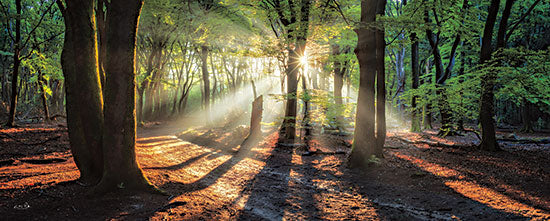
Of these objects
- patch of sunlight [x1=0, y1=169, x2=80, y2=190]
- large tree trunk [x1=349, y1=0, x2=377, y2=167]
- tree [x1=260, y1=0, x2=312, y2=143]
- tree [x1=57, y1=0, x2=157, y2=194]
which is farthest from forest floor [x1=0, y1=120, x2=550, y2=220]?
tree [x1=260, y1=0, x2=312, y2=143]

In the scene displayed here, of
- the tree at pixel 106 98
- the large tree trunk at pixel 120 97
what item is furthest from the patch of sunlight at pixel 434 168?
the large tree trunk at pixel 120 97

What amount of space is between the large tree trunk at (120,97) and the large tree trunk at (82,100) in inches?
29.9

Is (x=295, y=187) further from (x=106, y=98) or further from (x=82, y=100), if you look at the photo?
(x=82, y=100)

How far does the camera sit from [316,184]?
23.5ft

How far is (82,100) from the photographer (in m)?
5.41

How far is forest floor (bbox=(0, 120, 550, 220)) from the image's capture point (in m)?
4.44

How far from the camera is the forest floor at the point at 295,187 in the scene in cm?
444

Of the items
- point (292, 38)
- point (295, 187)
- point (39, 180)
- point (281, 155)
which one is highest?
point (292, 38)

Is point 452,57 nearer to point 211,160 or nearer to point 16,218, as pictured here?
point 211,160

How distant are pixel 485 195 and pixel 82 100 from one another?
9.07 m

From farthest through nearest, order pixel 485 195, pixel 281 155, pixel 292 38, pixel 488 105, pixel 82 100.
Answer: pixel 292 38, pixel 281 155, pixel 488 105, pixel 485 195, pixel 82 100

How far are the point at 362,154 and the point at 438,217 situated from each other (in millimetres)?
3585

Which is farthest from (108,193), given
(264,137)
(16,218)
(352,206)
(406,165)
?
(264,137)

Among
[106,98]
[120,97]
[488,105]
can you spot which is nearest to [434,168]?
[488,105]
